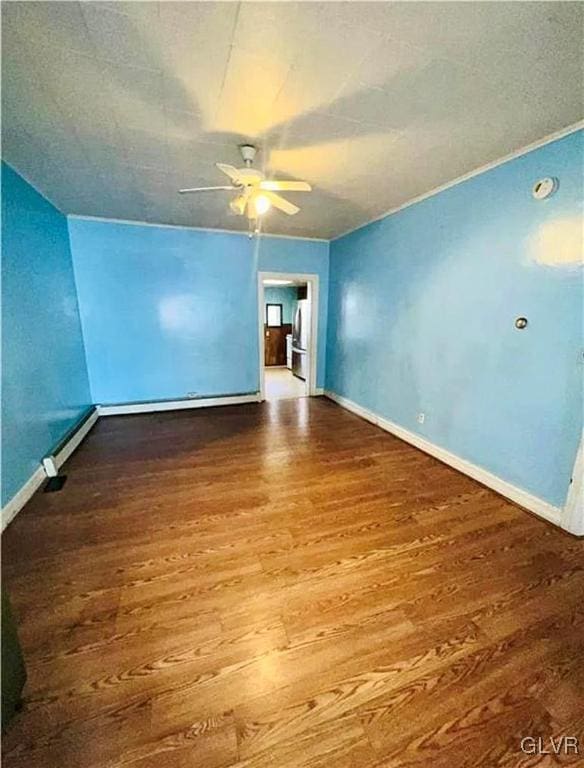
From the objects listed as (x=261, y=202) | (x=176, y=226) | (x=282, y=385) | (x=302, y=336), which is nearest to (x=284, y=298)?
(x=302, y=336)

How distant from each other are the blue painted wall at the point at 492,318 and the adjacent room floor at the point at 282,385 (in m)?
1.99

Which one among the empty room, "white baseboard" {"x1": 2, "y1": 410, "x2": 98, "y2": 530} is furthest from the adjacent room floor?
"white baseboard" {"x1": 2, "y1": 410, "x2": 98, "y2": 530}

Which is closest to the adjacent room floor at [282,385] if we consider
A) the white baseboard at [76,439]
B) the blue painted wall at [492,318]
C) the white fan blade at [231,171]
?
the blue painted wall at [492,318]

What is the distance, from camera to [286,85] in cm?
157

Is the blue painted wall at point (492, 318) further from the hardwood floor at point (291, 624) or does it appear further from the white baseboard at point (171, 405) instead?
the white baseboard at point (171, 405)

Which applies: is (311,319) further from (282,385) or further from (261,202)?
(261,202)

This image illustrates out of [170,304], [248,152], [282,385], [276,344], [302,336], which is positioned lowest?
[282,385]

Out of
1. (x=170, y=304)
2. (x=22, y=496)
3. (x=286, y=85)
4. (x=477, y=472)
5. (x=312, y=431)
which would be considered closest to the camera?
(x=286, y=85)

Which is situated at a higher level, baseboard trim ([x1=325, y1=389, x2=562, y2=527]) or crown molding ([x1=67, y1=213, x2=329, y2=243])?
crown molding ([x1=67, y1=213, x2=329, y2=243])

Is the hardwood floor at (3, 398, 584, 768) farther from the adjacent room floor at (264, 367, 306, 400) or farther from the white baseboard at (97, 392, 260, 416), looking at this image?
the adjacent room floor at (264, 367, 306, 400)

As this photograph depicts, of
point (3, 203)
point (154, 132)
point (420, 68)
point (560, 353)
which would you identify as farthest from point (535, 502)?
point (3, 203)

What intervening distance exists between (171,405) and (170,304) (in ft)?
4.82

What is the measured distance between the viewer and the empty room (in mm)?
1128

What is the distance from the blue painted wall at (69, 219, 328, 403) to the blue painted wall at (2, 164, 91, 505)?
36cm
